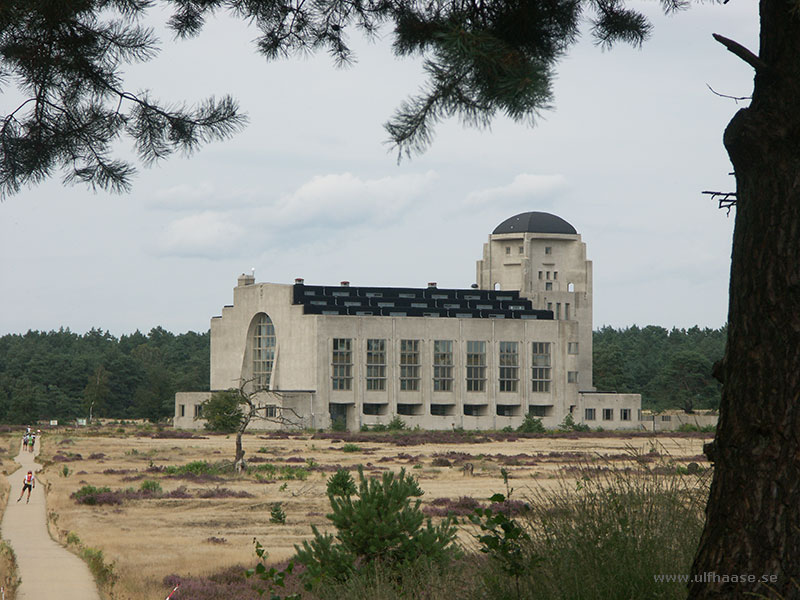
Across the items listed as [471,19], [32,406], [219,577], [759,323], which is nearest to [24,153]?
[471,19]

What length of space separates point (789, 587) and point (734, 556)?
0.30m

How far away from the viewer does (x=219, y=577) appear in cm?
2003

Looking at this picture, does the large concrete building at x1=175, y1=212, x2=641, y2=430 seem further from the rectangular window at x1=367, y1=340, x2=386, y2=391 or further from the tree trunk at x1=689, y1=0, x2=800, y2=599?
the tree trunk at x1=689, y1=0, x2=800, y2=599

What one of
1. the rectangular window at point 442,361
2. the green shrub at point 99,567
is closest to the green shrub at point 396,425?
the rectangular window at point 442,361

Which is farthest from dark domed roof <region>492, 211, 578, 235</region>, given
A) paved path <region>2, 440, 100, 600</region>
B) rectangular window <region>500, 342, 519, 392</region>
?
paved path <region>2, 440, 100, 600</region>

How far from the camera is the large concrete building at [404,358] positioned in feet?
340

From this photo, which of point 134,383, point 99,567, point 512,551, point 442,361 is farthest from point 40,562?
point 134,383

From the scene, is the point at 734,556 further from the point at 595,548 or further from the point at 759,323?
the point at 595,548

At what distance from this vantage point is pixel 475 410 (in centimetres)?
10919

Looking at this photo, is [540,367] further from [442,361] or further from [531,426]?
[442,361]

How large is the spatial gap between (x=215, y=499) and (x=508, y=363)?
74.7 metres

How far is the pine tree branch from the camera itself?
238 inches

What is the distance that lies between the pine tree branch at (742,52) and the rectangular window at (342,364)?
3846 inches

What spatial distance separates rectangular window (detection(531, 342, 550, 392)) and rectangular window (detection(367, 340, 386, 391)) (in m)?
15.3
